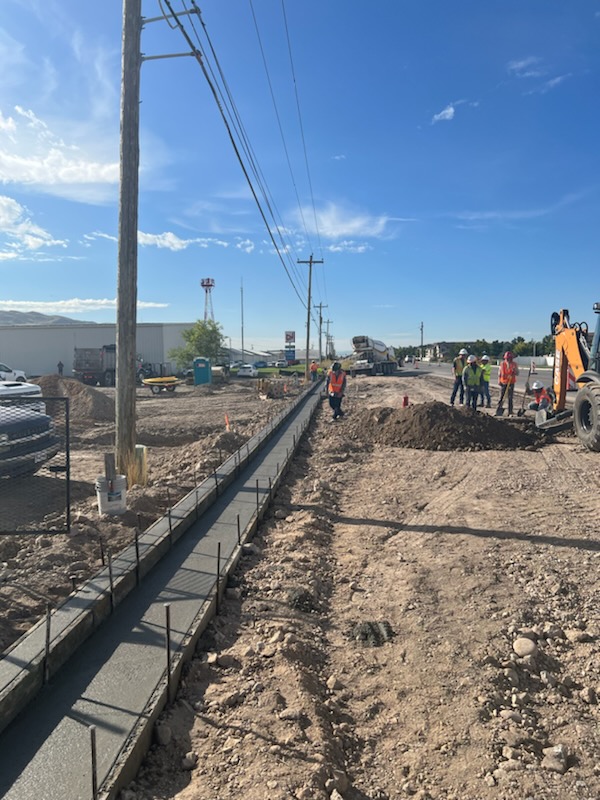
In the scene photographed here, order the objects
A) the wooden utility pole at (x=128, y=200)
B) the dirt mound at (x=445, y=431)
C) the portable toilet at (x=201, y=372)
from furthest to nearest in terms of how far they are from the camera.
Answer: the portable toilet at (x=201, y=372) → the dirt mound at (x=445, y=431) → the wooden utility pole at (x=128, y=200)

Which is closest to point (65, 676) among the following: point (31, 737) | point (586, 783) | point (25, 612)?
point (31, 737)

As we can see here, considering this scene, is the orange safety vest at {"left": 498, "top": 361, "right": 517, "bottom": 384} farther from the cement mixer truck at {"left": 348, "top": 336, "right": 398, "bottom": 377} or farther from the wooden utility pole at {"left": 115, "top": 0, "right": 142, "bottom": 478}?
the cement mixer truck at {"left": 348, "top": 336, "right": 398, "bottom": 377}

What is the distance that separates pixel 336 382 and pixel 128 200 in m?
8.48

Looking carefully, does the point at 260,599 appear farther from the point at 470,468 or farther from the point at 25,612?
the point at 470,468

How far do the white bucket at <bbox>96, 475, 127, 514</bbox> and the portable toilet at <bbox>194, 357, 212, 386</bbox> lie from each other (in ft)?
97.1

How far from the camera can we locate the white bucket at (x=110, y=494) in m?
5.90

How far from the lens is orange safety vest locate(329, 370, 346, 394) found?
14447 mm

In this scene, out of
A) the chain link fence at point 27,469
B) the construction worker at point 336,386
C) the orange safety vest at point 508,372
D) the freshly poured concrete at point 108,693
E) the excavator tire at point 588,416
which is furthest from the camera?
Result: the orange safety vest at point 508,372

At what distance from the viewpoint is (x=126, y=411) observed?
23.9 feet

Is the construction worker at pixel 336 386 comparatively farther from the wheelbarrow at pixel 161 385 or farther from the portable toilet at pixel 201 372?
the portable toilet at pixel 201 372

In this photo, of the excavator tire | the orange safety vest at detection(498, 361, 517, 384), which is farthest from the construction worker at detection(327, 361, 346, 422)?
the excavator tire

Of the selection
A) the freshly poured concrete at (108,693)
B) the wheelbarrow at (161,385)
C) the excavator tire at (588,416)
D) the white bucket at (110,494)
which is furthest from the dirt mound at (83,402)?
the excavator tire at (588,416)

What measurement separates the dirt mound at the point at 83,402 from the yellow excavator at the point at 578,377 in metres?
14.0

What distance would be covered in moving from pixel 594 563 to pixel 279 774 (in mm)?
3732
